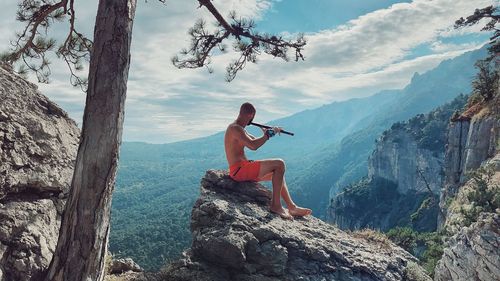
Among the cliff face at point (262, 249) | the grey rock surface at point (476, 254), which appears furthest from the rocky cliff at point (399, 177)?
the cliff face at point (262, 249)

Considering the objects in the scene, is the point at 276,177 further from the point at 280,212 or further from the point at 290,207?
the point at 290,207

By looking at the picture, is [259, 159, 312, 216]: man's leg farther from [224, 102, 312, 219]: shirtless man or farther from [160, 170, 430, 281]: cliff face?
[160, 170, 430, 281]: cliff face

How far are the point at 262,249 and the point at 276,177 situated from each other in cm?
185

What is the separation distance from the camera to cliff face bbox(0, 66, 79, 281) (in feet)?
14.4

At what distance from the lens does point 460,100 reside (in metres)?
132

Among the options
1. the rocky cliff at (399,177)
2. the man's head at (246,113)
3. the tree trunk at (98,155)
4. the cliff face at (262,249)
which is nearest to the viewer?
the tree trunk at (98,155)

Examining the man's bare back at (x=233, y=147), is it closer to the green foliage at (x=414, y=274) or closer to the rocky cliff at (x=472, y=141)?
the green foliage at (x=414, y=274)

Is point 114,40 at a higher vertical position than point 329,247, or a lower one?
higher

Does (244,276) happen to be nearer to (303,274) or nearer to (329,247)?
(303,274)

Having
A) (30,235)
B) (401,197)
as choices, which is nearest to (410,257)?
(30,235)

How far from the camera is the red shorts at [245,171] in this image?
7.95 m

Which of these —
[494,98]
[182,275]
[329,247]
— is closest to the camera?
[182,275]

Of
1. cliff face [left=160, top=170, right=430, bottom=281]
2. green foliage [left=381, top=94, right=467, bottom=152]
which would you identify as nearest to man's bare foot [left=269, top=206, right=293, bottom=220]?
cliff face [left=160, top=170, right=430, bottom=281]

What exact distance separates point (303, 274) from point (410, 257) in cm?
316
